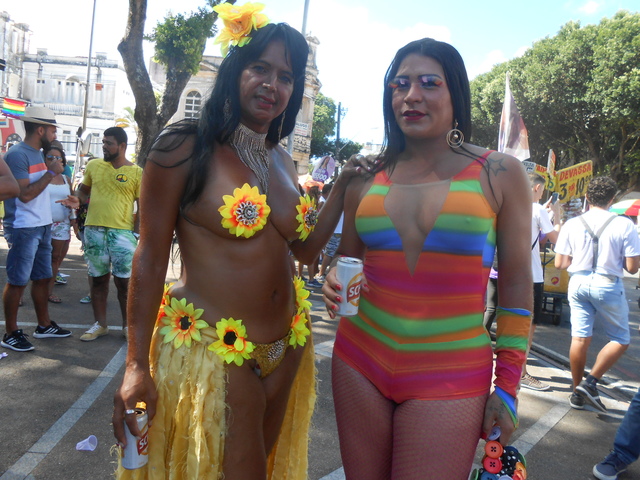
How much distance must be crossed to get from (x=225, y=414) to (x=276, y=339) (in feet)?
1.09

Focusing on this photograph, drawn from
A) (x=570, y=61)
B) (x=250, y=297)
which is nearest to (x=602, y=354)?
(x=250, y=297)

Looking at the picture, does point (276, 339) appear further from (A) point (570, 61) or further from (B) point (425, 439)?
(A) point (570, 61)

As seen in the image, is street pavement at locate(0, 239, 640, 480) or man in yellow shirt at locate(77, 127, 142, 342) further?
man in yellow shirt at locate(77, 127, 142, 342)

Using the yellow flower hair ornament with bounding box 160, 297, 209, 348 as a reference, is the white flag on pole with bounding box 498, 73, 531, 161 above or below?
above

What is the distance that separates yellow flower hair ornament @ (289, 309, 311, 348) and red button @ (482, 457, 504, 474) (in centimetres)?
82

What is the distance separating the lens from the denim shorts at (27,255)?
4.72m

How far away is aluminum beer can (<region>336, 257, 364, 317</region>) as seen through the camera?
1.79 m

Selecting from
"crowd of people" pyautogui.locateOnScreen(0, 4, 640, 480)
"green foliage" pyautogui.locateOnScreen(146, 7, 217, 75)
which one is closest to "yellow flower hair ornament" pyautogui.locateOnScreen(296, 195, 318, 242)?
"crowd of people" pyautogui.locateOnScreen(0, 4, 640, 480)

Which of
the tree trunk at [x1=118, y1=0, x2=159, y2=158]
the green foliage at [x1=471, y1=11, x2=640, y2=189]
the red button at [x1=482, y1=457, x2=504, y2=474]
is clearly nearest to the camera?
the red button at [x1=482, y1=457, x2=504, y2=474]

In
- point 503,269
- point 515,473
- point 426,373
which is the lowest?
point 515,473

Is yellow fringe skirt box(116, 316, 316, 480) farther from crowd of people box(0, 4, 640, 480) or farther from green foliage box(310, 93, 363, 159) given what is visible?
green foliage box(310, 93, 363, 159)

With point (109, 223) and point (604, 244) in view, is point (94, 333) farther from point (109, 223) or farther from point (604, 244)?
point (604, 244)

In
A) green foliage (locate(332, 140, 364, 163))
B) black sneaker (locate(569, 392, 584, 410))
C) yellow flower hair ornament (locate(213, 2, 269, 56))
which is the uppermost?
green foliage (locate(332, 140, 364, 163))

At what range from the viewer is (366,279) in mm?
1943
